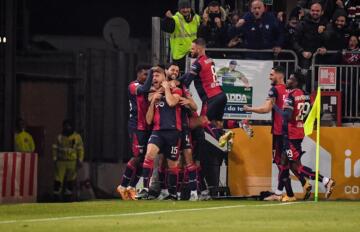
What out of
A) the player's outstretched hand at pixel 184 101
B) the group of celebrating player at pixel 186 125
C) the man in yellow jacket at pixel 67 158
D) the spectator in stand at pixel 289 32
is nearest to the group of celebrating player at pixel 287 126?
the group of celebrating player at pixel 186 125

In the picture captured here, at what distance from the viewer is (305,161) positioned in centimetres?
2395

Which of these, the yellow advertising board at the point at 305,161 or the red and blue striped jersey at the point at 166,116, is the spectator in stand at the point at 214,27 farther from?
the red and blue striped jersey at the point at 166,116

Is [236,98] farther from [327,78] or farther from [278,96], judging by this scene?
[278,96]

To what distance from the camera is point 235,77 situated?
24062 millimetres

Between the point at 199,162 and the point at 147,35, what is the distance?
1658 centimetres

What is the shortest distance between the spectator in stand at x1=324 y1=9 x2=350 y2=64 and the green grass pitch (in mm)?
5548

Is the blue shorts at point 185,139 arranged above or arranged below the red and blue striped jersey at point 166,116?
below

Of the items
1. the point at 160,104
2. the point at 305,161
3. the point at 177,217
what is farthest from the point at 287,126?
the point at 177,217

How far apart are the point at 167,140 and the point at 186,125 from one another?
0.63 m

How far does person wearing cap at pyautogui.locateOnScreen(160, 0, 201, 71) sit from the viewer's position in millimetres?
24344

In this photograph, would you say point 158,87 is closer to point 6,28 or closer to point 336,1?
point 6,28

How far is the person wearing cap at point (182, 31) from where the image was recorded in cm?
2434

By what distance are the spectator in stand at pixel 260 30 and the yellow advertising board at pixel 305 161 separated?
171cm

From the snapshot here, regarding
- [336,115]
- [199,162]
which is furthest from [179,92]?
[336,115]
